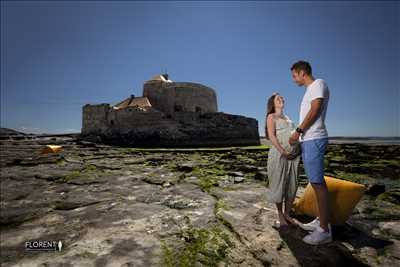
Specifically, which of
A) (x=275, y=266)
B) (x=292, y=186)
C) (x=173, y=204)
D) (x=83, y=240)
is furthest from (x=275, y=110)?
(x=83, y=240)

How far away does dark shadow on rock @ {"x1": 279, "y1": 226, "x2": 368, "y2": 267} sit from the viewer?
1658 millimetres

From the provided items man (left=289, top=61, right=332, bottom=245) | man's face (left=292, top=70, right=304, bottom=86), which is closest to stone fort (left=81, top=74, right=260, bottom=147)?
man's face (left=292, top=70, right=304, bottom=86)

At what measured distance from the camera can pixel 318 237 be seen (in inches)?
75.7

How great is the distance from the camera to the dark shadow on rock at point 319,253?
65.3 inches

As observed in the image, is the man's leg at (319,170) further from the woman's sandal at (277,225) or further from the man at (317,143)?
the woman's sandal at (277,225)

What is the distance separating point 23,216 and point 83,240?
3.80ft

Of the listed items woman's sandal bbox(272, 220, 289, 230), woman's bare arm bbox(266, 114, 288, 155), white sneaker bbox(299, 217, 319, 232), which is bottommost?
woman's sandal bbox(272, 220, 289, 230)

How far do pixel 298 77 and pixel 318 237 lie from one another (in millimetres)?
1440

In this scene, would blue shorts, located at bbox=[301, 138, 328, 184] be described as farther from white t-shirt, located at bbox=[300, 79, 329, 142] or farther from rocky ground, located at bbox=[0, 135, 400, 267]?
rocky ground, located at bbox=[0, 135, 400, 267]

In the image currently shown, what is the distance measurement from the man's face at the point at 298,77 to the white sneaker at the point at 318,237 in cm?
133

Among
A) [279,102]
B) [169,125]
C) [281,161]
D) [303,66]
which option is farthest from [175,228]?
[169,125]

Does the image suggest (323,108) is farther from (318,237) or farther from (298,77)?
(318,237)

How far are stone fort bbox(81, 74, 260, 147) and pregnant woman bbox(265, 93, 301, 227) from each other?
54.8ft

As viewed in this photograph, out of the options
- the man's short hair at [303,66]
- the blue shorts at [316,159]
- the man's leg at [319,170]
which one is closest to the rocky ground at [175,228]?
the man's leg at [319,170]
